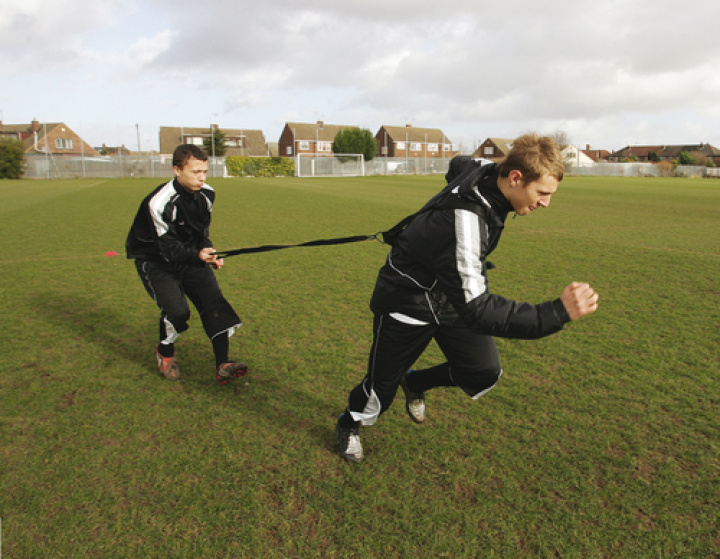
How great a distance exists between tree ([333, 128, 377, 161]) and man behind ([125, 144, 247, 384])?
65.8 meters

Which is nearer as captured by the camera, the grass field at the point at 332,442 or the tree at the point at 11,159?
the grass field at the point at 332,442

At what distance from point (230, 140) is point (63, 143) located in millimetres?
24004

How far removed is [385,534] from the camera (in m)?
2.54

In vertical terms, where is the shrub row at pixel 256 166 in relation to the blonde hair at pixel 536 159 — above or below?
above

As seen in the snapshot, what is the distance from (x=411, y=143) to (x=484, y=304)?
9447cm

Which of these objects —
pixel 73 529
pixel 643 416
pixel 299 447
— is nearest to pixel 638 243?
pixel 643 416

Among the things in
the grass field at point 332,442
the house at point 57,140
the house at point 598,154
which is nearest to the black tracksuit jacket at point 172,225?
the grass field at point 332,442

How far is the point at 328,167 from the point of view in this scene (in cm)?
5525

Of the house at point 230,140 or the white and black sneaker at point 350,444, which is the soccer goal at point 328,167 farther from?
the white and black sneaker at point 350,444

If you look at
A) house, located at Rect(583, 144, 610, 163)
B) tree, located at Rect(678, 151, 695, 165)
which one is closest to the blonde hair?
tree, located at Rect(678, 151, 695, 165)

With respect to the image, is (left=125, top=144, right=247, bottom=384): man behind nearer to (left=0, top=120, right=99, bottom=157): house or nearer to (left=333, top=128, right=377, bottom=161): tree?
(left=333, top=128, right=377, bottom=161): tree

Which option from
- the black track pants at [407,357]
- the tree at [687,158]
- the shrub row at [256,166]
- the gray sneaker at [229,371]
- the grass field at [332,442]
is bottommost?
the grass field at [332,442]

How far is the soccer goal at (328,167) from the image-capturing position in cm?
5409

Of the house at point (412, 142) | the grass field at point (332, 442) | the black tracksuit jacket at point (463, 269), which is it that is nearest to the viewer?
the black tracksuit jacket at point (463, 269)
